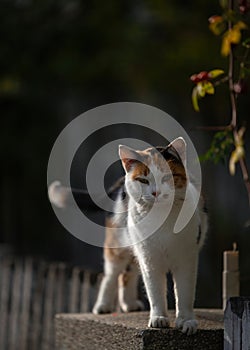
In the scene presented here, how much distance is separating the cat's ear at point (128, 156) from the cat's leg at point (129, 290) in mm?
884

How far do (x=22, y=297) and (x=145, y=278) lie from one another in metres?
2.55

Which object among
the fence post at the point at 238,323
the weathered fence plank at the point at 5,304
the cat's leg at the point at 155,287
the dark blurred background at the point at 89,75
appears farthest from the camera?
the dark blurred background at the point at 89,75

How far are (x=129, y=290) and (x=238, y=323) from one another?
45.0 inches

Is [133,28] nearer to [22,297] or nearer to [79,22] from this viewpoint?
[79,22]

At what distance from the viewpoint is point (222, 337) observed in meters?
2.52

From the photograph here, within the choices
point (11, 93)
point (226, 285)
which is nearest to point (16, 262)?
point (226, 285)

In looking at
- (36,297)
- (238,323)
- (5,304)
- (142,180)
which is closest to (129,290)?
(142,180)

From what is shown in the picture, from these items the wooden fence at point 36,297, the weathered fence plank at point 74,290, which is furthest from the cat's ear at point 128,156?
the weathered fence plank at point 74,290

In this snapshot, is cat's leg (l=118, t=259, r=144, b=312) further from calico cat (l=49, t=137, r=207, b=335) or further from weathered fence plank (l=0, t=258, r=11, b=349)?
weathered fence plank (l=0, t=258, r=11, b=349)

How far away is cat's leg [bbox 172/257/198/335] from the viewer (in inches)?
100

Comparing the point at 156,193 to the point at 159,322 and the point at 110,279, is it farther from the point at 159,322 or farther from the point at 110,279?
the point at 110,279

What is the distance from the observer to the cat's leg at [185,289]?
2.55 meters

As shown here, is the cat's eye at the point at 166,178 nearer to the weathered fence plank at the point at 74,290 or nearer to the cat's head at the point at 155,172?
the cat's head at the point at 155,172

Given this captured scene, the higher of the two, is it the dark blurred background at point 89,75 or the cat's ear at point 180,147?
the dark blurred background at point 89,75
